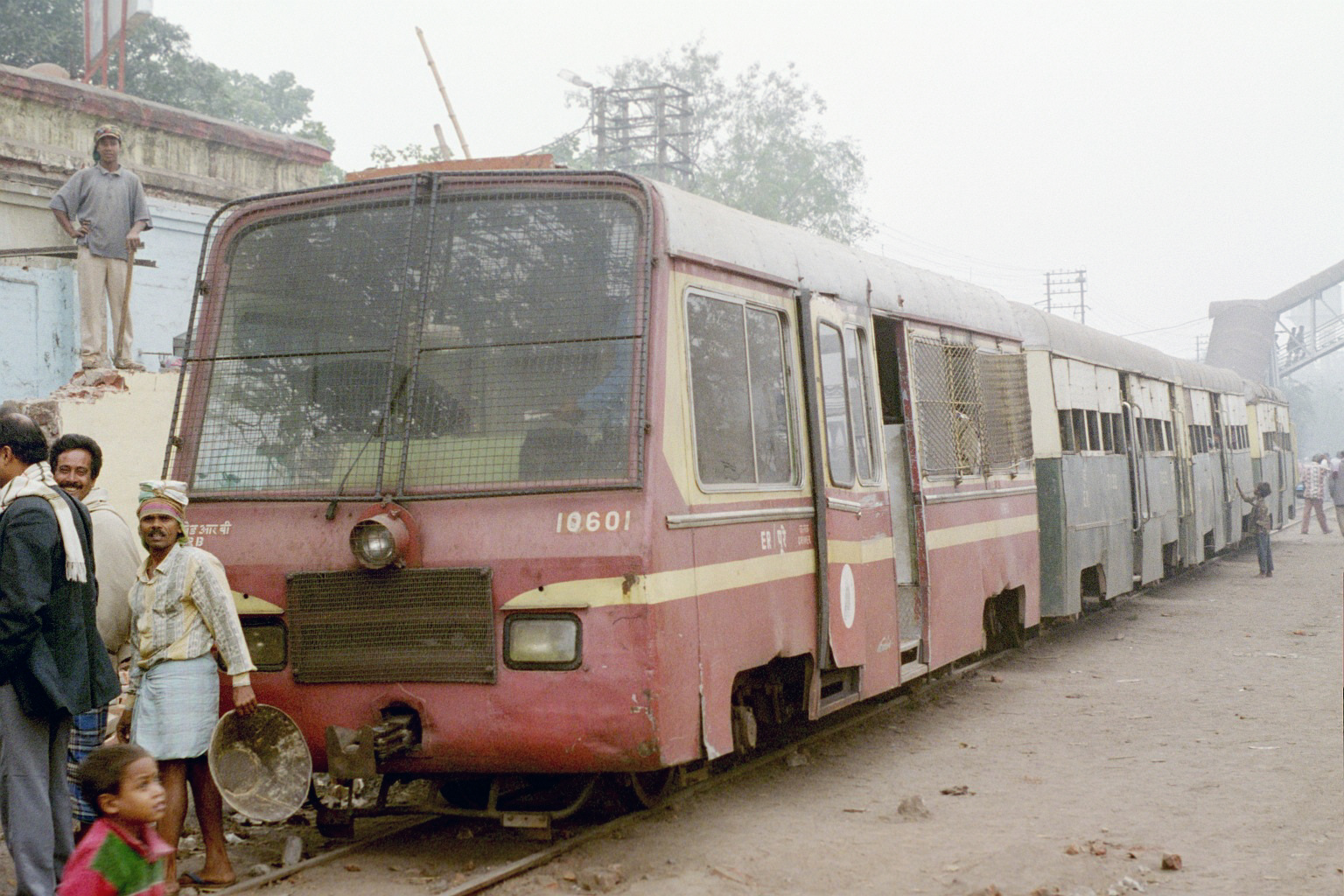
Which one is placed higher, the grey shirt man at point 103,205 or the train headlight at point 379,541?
the grey shirt man at point 103,205

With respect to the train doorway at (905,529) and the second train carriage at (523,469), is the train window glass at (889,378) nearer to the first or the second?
the train doorway at (905,529)

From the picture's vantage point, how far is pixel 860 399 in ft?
25.5

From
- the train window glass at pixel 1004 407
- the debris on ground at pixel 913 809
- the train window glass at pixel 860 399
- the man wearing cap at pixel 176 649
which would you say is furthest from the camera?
the train window glass at pixel 1004 407

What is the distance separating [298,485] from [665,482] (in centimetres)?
161

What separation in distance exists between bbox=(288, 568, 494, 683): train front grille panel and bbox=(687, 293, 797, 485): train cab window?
46.0 inches

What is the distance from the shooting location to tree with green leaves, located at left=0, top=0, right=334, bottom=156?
32.2 metres

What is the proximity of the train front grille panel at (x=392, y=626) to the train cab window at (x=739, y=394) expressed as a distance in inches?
46.0

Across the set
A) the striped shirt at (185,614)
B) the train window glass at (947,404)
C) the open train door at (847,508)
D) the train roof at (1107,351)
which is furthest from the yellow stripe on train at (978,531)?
the striped shirt at (185,614)

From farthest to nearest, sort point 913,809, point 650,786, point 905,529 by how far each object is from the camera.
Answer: point 905,529 → point 913,809 → point 650,786

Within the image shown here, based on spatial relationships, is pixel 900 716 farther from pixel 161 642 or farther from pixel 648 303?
pixel 161 642

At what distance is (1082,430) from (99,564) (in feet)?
32.1

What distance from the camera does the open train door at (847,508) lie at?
7047 millimetres

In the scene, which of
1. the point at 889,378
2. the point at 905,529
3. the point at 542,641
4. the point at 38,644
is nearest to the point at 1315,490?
the point at 889,378

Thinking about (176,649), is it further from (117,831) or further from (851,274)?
(851,274)
